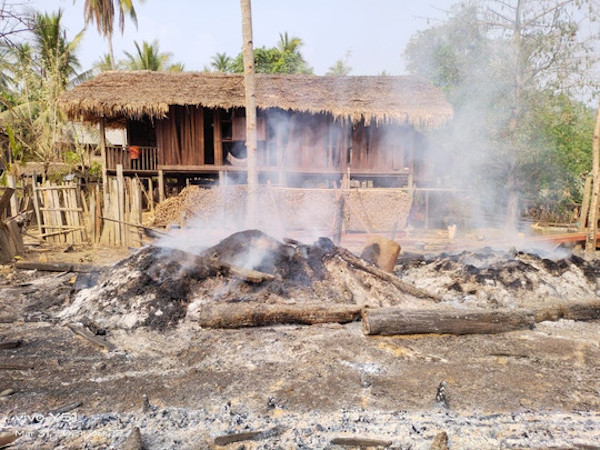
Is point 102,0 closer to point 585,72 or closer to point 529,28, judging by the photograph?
point 529,28

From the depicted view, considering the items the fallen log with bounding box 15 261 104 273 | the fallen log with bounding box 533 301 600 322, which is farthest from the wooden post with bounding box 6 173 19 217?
the fallen log with bounding box 533 301 600 322

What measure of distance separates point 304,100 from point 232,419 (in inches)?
448

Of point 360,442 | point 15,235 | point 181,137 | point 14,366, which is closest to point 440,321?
point 360,442

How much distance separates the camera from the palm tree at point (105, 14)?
22.2 meters

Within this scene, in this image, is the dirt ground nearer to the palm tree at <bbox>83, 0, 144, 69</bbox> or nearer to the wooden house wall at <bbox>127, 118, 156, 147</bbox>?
the wooden house wall at <bbox>127, 118, 156, 147</bbox>

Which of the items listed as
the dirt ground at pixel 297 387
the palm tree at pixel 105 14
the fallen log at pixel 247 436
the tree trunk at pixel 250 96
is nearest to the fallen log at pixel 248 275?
the dirt ground at pixel 297 387

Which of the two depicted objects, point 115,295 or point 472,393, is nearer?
point 472,393

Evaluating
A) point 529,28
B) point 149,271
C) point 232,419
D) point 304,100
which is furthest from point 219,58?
point 232,419

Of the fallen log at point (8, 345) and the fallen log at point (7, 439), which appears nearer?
the fallen log at point (7, 439)

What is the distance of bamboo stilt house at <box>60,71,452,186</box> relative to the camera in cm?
1274

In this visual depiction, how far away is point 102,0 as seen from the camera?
21984mm

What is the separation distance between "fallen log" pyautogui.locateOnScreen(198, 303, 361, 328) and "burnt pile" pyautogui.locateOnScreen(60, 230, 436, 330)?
0.04 ft

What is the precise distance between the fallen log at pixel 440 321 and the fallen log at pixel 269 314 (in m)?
0.39

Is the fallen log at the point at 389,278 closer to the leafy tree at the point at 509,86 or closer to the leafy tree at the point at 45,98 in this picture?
the leafy tree at the point at 509,86
